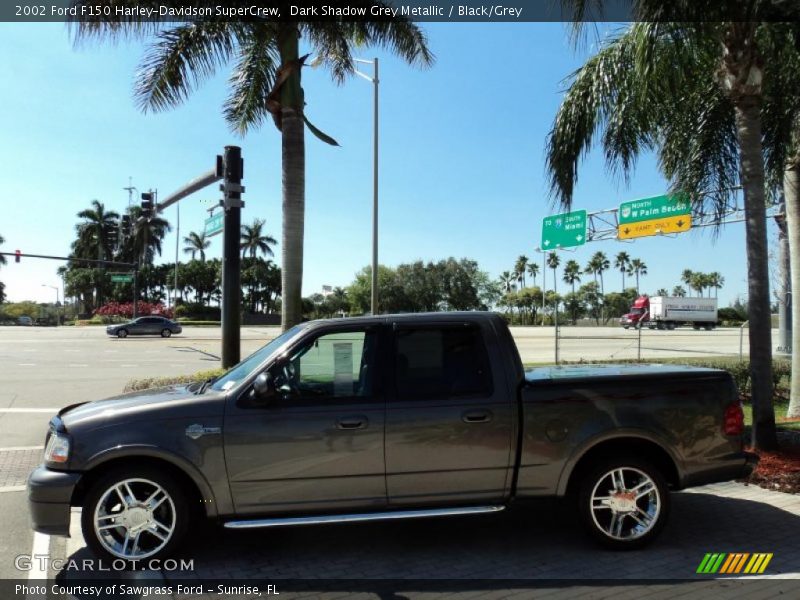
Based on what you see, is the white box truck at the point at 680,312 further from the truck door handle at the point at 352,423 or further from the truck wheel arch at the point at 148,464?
the truck wheel arch at the point at 148,464

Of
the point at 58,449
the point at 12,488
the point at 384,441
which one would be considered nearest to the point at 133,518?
the point at 58,449

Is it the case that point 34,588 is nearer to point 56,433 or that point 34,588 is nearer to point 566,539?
point 56,433

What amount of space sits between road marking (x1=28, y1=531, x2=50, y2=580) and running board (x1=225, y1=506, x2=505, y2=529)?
1346 millimetres

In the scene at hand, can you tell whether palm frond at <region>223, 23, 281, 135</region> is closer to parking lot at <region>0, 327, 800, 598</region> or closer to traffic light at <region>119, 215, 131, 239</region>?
parking lot at <region>0, 327, 800, 598</region>

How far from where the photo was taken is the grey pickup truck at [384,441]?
13.4 feet

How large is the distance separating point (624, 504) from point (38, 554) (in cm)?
434

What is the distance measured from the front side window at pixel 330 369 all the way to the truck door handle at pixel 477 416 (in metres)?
0.69

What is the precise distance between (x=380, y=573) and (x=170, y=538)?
1.44 m

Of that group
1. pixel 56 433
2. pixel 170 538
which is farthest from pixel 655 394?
pixel 56 433

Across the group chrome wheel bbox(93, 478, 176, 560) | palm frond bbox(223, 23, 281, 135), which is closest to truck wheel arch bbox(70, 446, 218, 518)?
chrome wheel bbox(93, 478, 176, 560)

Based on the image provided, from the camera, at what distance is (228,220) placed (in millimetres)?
12062

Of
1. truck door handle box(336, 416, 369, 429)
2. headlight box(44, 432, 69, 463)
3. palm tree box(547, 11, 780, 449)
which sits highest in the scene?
palm tree box(547, 11, 780, 449)

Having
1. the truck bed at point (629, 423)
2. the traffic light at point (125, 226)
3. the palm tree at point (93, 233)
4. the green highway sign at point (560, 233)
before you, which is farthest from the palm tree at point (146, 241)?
the truck bed at point (629, 423)

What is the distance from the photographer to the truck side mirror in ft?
13.4
